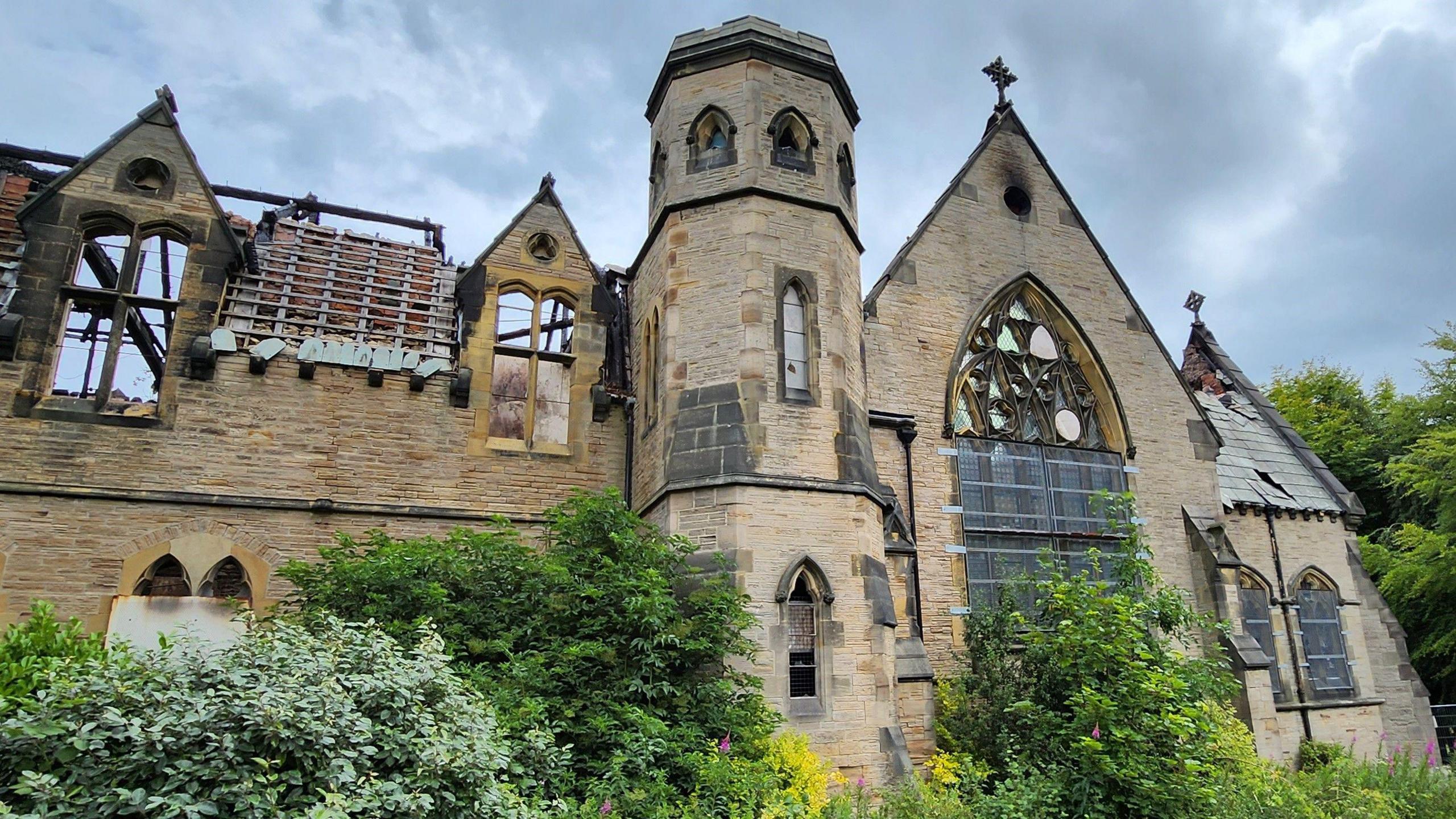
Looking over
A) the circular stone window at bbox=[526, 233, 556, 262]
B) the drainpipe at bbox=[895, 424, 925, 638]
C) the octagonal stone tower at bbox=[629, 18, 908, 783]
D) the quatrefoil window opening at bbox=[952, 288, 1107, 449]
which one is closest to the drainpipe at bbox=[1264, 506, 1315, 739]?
the quatrefoil window opening at bbox=[952, 288, 1107, 449]

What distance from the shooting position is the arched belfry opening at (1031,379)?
14320mm

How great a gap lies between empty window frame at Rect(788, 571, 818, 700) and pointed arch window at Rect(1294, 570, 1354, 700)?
1143cm

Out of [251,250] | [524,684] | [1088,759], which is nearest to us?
[524,684]

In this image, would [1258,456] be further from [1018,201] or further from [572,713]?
[572,713]

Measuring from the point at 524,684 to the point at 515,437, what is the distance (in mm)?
5270

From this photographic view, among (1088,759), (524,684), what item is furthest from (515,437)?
(1088,759)

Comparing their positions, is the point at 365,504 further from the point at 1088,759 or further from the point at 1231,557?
the point at 1231,557

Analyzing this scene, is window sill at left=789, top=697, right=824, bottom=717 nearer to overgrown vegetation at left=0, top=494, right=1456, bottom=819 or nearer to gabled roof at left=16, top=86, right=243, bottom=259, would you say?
overgrown vegetation at left=0, top=494, right=1456, bottom=819

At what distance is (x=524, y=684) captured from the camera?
8.04 meters

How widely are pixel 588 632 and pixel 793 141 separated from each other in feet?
23.8

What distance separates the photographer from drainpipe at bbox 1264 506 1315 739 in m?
15.4

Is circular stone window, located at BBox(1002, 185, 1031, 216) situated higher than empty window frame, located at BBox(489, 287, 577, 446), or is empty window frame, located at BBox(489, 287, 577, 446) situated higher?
circular stone window, located at BBox(1002, 185, 1031, 216)

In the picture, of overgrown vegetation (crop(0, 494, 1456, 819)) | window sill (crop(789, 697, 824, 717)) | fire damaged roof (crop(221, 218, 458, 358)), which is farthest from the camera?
fire damaged roof (crop(221, 218, 458, 358))

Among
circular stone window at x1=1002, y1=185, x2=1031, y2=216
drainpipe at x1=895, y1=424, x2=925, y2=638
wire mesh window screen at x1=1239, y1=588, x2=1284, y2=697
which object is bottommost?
wire mesh window screen at x1=1239, y1=588, x2=1284, y2=697
